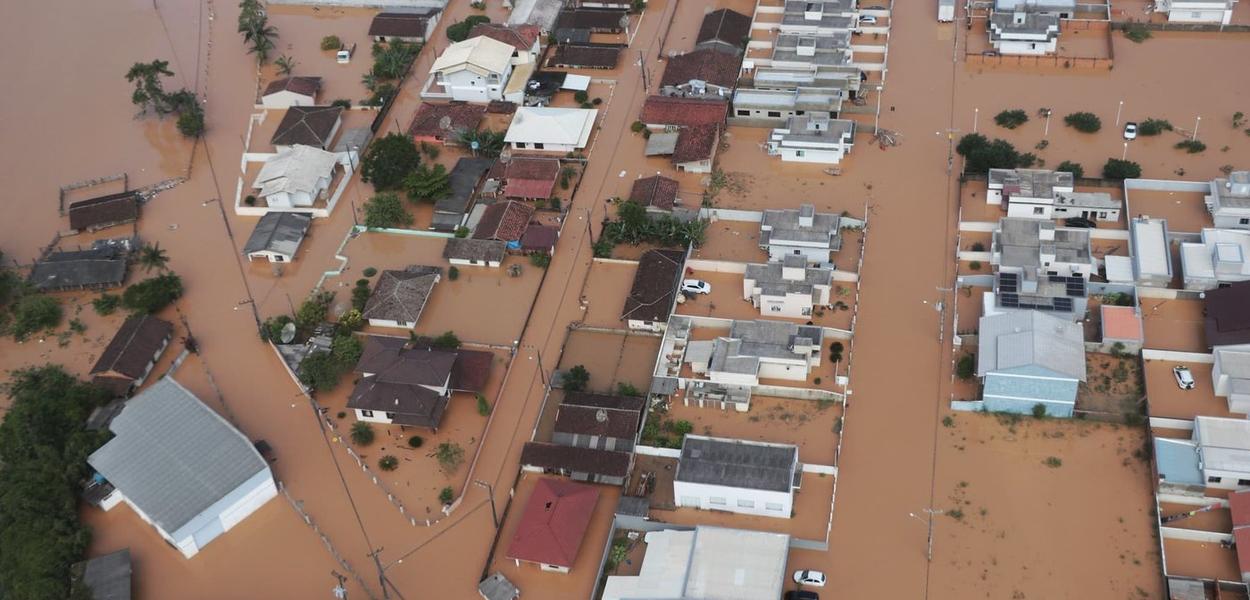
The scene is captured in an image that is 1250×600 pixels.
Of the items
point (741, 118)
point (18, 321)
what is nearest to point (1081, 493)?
point (741, 118)

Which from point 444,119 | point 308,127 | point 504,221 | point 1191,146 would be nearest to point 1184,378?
point 1191,146

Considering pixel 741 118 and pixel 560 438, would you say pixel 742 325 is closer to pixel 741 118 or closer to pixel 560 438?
pixel 560 438

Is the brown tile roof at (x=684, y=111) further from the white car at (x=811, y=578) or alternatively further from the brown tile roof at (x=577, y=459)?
the white car at (x=811, y=578)

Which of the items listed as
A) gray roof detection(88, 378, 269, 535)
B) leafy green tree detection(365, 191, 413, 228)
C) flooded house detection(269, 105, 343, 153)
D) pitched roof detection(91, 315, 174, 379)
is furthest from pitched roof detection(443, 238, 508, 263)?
gray roof detection(88, 378, 269, 535)

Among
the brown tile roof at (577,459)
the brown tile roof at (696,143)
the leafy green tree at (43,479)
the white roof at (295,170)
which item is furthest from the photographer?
the brown tile roof at (696,143)

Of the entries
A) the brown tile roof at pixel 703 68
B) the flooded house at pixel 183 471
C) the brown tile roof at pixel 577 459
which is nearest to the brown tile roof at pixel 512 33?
the brown tile roof at pixel 703 68

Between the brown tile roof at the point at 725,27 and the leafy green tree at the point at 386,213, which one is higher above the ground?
the brown tile roof at the point at 725,27

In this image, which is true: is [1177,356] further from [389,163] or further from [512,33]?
[512,33]

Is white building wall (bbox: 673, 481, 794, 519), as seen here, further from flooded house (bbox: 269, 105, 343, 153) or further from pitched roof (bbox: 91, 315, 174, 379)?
flooded house (bbox: 269, 105, 343, 153)
